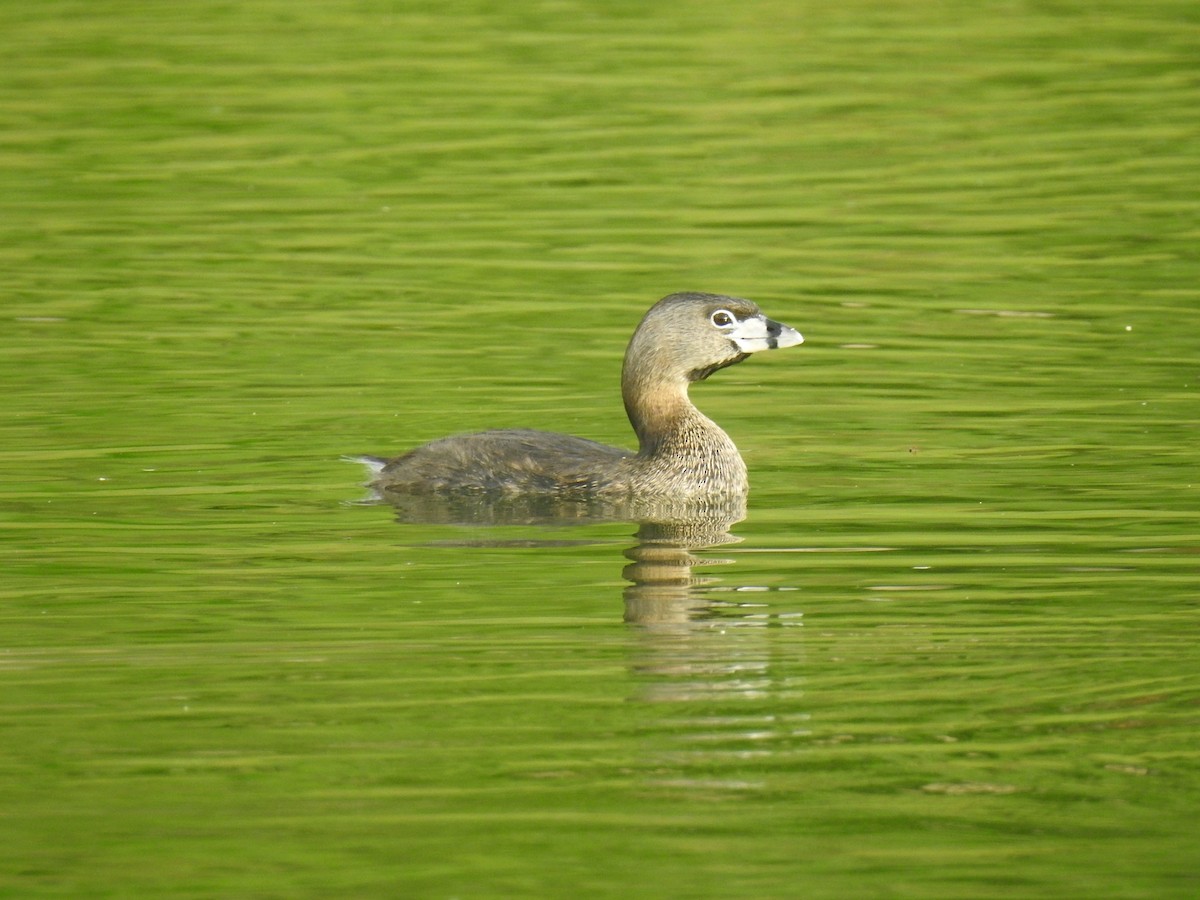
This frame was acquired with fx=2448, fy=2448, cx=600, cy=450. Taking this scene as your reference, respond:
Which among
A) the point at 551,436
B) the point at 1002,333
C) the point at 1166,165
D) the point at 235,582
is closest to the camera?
the point at 235,582

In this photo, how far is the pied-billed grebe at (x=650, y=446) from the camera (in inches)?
432

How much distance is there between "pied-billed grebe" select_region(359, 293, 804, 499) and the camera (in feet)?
36.0

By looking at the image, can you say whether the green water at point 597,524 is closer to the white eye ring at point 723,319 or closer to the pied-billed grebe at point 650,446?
the pied-billed grebe at point 650,446

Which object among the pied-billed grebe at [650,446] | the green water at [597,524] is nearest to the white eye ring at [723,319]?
the pied-billed grebe at [650,446]

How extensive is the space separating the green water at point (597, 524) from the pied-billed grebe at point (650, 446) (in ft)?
1.19

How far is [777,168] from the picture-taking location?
2073 cm

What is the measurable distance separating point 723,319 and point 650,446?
0.72 metres

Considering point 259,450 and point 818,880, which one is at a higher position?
point 259,450

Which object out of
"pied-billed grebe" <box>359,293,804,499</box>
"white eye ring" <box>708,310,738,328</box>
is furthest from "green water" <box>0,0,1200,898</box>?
"white eye ring" <box>708,310,738,328</box>

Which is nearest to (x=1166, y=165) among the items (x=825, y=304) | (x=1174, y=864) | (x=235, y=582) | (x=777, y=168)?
(x=777, y=168)

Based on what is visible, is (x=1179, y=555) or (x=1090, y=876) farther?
(x=1179, y=555)

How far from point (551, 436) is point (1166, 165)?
410 inches

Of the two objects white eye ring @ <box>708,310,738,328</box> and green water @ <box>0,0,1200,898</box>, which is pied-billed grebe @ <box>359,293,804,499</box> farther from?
green water @ <box>0,0,1200,898</box>

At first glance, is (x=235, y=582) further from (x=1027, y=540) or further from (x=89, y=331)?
(x=89, y=331)
